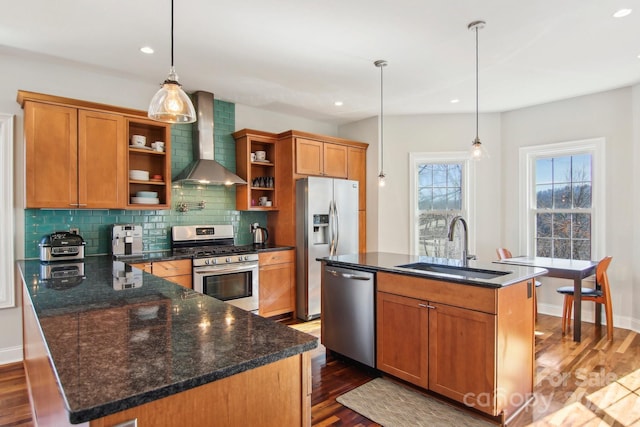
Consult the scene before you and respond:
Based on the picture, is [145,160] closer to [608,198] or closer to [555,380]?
[555,380]

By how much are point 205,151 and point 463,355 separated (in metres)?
3.50

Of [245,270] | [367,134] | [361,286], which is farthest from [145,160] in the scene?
[367,134]

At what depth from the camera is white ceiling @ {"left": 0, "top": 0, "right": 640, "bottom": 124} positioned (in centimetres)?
261

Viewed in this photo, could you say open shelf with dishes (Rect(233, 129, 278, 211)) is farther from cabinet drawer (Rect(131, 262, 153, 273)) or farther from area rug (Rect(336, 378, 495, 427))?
area rug (Rect(336, 378, 495, 427))

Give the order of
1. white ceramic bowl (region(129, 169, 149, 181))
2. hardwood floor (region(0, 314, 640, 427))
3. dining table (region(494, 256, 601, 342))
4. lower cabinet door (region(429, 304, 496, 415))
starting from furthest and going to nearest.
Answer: white ceramic bowl (region(129, 169, 149, 181)), dining table (region(494, 256, 601, 342)), hardwood floor (region(0, 314, 640, 427)), lower cabinet door (region(429, 304, 496, 415))

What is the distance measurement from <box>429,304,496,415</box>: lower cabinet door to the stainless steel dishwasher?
574mm

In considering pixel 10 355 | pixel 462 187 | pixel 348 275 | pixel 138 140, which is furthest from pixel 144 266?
pixel 462 187

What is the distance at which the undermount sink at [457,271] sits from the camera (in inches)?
→ 101

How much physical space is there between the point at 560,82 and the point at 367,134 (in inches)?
98.7

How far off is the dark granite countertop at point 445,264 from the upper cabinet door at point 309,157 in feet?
5.45

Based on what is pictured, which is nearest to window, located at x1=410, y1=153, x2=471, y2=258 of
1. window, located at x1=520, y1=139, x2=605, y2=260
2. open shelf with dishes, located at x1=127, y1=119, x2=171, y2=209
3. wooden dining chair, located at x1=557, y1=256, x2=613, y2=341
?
window, located at x1=520, y1=139, x2=605, y2=260

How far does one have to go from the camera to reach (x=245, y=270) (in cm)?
417

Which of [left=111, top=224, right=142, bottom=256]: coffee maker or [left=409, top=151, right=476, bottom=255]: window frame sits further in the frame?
[left=409, top=151, right=476, bottom=255]: window frame

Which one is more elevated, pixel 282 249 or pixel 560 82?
pixel 560 82
